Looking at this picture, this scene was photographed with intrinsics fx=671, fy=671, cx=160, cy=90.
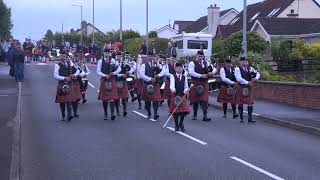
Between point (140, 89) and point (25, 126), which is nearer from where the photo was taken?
point (25, 126)

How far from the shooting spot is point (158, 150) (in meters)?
12.7

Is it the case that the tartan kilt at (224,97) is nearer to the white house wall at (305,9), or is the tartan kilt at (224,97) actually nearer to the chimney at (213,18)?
the white house wall at (305,9)

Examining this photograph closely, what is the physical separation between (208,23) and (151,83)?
2265 inches

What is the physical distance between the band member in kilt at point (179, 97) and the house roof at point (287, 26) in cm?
4140

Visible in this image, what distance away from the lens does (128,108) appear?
21.6 meters

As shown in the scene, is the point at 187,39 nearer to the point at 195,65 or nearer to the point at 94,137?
the point at 195,65

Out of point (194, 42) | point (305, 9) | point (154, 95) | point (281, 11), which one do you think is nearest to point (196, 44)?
point (194, 42)

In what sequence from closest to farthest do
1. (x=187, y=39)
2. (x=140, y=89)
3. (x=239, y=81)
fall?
1. (x=239, y=81)
2. (x=140, y=89)
3. (x=187, y=39)

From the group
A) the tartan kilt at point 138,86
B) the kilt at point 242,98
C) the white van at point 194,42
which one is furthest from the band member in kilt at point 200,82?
the white van at point 194,42

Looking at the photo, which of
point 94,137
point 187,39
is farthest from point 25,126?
point 187,39

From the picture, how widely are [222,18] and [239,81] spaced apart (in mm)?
70824

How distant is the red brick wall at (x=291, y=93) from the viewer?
69.6ft

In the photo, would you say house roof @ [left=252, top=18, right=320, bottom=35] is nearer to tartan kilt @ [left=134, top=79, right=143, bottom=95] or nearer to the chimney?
the chimney

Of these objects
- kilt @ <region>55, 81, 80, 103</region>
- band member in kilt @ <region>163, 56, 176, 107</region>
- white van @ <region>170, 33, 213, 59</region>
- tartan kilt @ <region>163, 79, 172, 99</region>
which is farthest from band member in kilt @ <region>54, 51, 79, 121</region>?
white van @ <region>170, 33, 213, 59</region>
